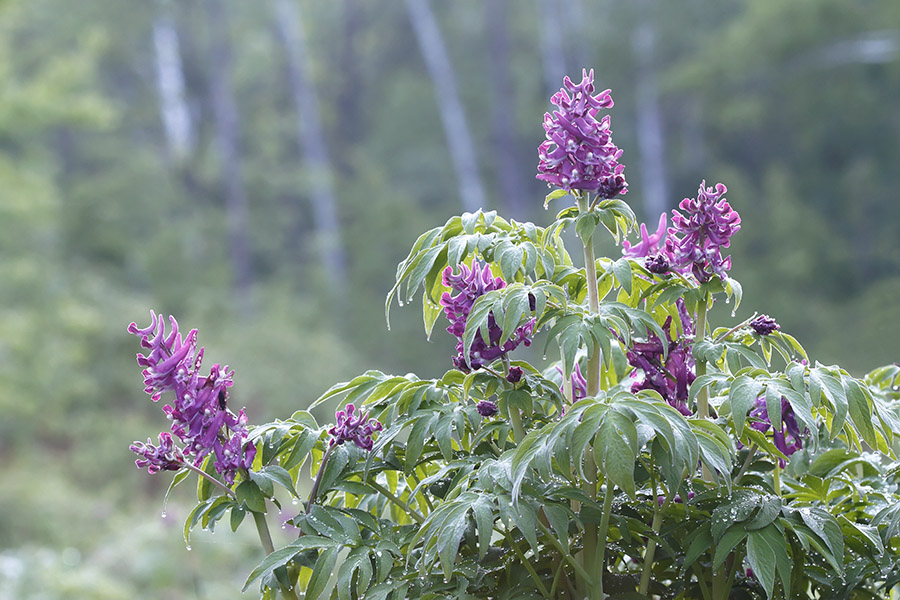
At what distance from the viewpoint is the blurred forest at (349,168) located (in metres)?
9.77

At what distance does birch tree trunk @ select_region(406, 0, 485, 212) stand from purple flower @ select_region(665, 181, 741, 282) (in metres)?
13.0

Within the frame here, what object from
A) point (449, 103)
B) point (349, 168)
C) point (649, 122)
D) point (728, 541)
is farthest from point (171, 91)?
point (728, 541)

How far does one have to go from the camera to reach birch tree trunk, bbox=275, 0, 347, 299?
14436 mm

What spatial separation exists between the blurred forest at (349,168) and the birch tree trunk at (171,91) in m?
0.04

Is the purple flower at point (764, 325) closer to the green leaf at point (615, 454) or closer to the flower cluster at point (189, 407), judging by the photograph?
the green leaf at point (615, 454)

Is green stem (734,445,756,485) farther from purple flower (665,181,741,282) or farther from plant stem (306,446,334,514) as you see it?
plant stem (306,446,334,514)

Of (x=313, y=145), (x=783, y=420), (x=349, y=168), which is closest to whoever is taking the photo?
(x=783, y=420)

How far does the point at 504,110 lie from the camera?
13969 mm

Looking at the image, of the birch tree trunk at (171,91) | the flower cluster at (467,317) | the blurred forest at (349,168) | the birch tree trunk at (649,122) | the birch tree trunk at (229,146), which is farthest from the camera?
the birch tree trunk at (171,91)

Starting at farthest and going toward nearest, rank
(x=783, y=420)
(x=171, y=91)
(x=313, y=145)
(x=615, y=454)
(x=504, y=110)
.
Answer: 1. (x=171, y=91)
2. (x=313, y=145)
3. (x=504, y=110)
4. (x=783, y=420)
5. (x=615, y=454)

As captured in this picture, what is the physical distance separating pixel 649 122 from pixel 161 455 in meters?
14.1

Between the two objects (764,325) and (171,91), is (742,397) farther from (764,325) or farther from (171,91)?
(171,91)

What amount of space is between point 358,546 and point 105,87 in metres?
17.4

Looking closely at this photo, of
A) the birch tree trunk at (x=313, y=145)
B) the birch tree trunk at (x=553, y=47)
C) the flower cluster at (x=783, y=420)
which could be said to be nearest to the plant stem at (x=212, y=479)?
the flower cluster at (x=783, y=420)
